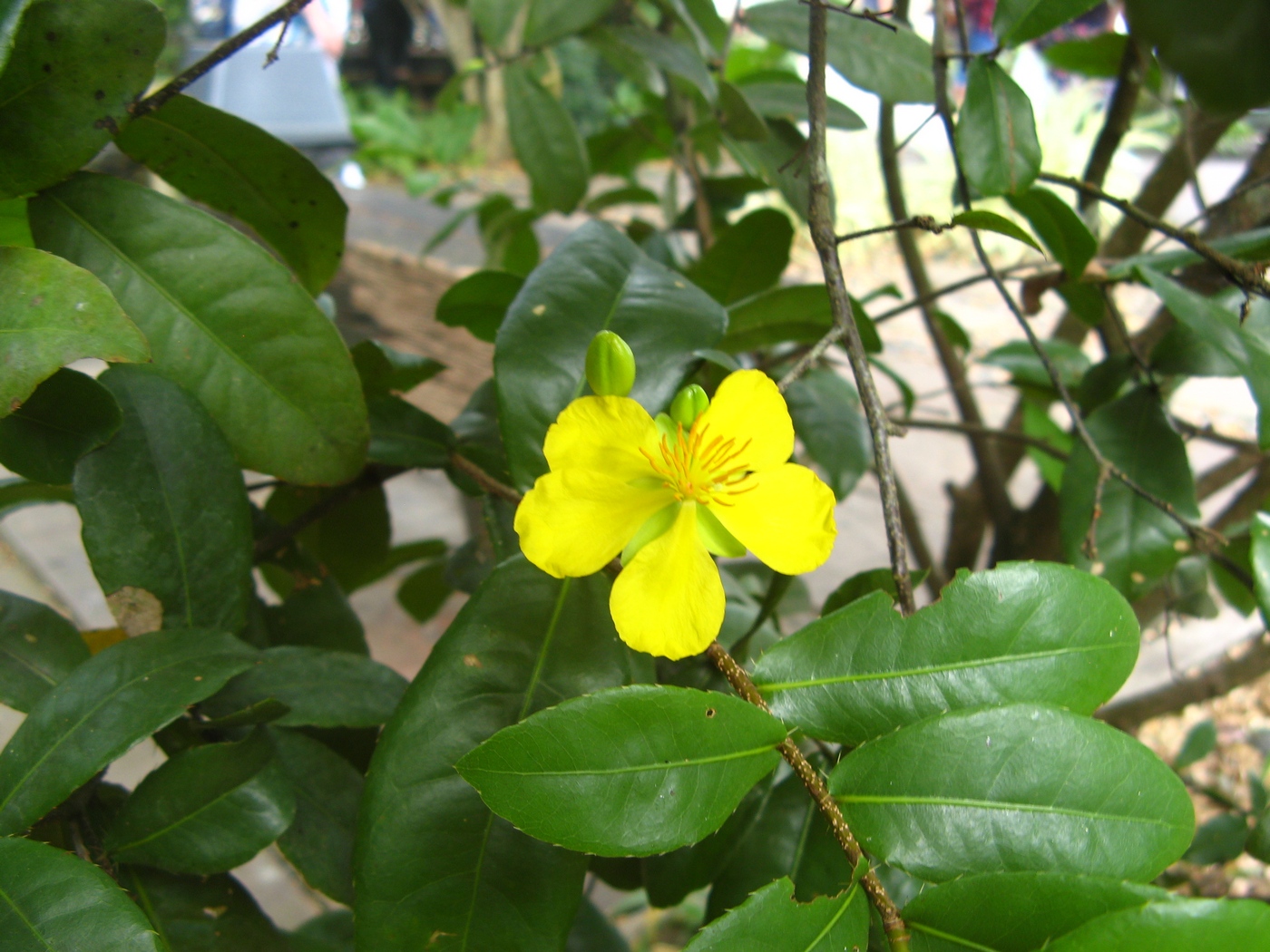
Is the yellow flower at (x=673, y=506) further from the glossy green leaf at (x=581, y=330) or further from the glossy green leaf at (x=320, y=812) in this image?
the glossy green leaf at (x=320, y=812)

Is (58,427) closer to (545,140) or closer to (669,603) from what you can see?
(669,603)

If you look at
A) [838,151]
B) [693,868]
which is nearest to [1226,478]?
[693,868]

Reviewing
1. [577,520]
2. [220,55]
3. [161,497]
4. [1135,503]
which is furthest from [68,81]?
[1135,503]

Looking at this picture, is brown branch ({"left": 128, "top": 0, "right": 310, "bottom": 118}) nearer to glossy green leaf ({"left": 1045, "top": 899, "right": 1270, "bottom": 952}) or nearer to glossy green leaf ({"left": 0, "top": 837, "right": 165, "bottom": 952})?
glossy green leaf ({"left": 0, "top": 837, "right": 165, "bottom": 952})

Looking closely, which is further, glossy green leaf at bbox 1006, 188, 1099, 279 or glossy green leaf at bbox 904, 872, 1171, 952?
glossy green leaf at bbox 1006, 188, 1099, 279

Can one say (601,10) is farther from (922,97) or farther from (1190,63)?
(1190,63)

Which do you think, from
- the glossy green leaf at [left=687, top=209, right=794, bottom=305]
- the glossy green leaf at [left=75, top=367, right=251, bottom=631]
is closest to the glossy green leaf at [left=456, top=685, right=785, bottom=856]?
the glossy green leaf at [left=75, top=367, right=251, bottom=631]

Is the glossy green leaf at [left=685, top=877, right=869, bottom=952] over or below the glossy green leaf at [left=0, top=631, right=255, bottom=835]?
below
